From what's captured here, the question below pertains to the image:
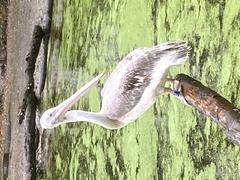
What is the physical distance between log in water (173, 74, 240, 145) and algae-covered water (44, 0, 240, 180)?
0.37 metres

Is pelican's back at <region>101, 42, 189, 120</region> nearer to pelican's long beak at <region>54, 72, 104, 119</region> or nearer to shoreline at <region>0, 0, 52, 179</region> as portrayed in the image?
pelican's long beak at <region>54, 72, 104, 119</region>

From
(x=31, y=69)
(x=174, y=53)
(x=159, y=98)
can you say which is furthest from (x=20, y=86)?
(x=174, y=53)

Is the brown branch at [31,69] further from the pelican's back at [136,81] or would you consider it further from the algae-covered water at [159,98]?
the pelican's back at [136,81]

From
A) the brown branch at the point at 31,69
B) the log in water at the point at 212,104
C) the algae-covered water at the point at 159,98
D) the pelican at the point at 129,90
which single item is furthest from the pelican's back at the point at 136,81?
the brown branch at the point at 31,69

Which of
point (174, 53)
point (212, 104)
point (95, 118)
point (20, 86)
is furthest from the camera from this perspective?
point (20, 86)

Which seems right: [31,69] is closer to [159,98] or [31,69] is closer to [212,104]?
[159,98]

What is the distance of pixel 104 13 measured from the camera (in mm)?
2676

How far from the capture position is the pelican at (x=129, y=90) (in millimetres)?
1523

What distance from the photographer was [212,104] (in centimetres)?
121

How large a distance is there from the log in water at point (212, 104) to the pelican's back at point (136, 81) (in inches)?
5.3

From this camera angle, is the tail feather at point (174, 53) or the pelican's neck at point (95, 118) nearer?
the tail feather at point (174, 53)

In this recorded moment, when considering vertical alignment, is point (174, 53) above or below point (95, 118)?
above

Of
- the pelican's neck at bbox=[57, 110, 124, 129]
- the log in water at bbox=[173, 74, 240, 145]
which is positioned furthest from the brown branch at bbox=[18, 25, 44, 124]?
the log in water at bbox=[173, 74, 240, 145]

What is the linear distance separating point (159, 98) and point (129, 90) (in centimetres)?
52
